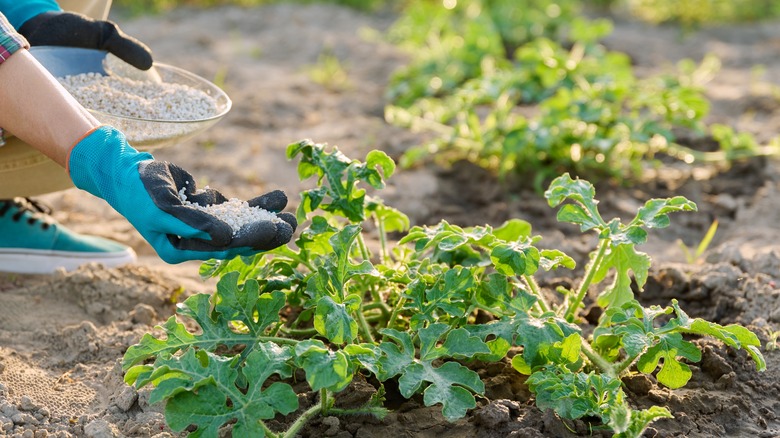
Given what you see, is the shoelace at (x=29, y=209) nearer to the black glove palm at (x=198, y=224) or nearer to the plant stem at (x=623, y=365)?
the black glove palm at (x=198, y=224)

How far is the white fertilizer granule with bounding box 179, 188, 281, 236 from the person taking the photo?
193 cm

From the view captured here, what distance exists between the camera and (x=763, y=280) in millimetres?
2658

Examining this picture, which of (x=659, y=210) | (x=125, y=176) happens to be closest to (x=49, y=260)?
(x=125, y=176)

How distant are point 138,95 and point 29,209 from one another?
2.49 feet

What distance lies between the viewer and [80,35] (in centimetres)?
255

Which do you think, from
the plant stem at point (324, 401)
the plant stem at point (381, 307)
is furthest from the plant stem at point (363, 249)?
the plant stem at point (324, 401)

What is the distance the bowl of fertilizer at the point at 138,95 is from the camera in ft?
7.72

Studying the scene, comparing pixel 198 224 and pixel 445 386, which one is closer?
pixel 198 224

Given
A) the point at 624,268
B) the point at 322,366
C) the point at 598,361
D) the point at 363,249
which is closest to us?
the point at 322,366

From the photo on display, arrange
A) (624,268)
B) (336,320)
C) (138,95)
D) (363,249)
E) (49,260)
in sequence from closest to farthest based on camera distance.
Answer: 1. (336,320)
2. (624,268)
3. (363,249)
4. (138,95)
5. (49,260)

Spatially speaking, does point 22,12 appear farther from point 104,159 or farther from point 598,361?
point 598,361


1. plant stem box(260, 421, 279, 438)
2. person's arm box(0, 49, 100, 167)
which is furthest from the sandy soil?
person's arm box(0, 49, 100, 167)

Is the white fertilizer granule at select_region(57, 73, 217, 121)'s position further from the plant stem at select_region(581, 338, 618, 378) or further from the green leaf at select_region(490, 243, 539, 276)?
the plant stem at select_region(581, 338, 618, 378)

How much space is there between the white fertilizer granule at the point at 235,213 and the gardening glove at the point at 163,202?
0.02m
